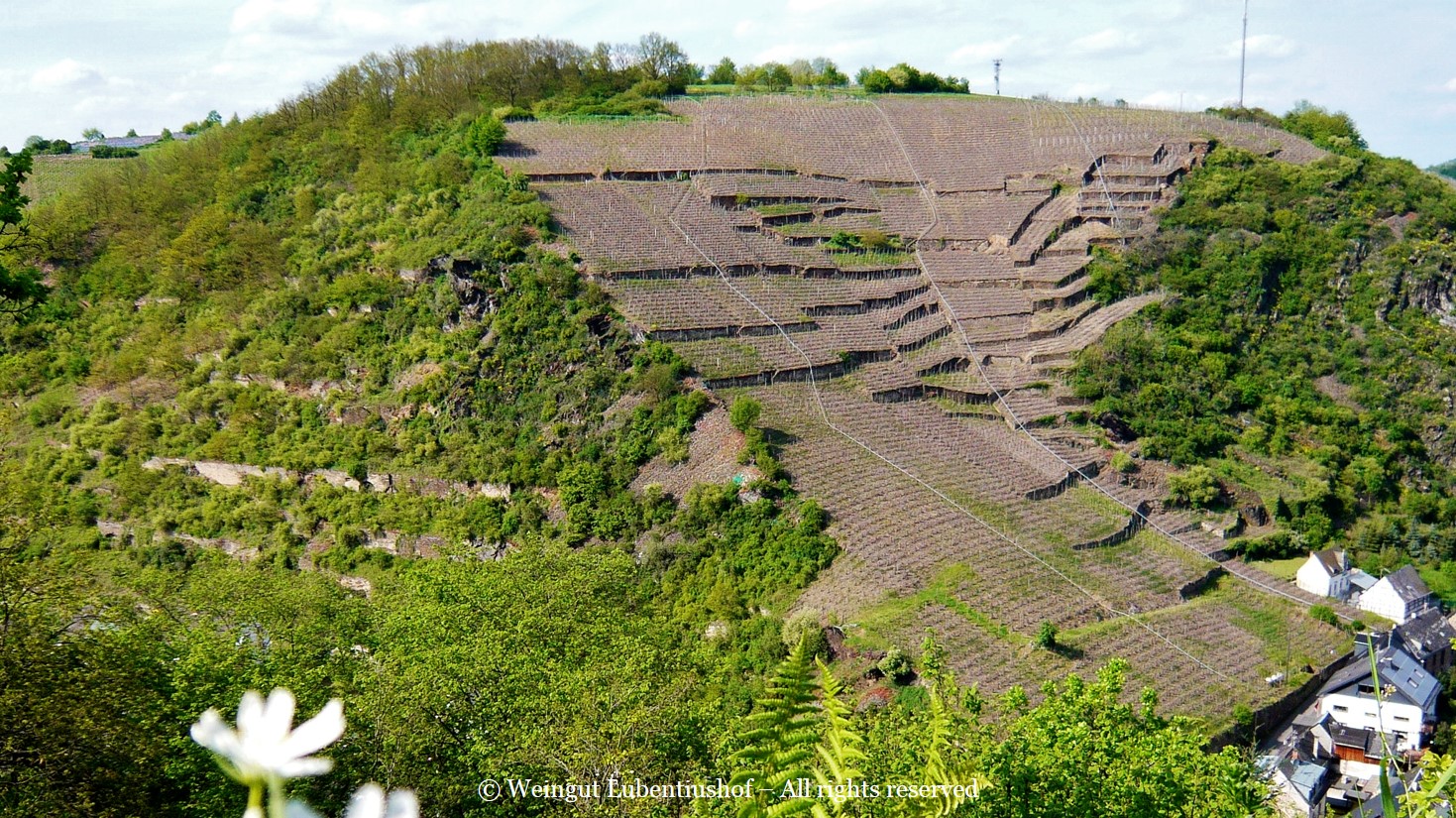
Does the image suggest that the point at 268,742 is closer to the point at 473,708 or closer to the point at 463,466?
the point at 473,708

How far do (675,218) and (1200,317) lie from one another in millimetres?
15186

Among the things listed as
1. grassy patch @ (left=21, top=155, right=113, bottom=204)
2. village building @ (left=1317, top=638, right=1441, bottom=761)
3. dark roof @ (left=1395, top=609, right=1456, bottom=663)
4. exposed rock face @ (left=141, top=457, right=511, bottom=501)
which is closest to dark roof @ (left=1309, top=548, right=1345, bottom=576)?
dark roof @ (left=1395, top=609, right=1456, bottom=663)

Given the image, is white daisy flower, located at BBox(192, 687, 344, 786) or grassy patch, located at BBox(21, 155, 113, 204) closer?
white daisy flower, located at BBox(192, 687, 344, 786)

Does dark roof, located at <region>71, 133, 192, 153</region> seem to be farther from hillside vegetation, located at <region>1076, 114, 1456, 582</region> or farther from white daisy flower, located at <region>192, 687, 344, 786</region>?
white daisy flower, located at <region>192, 687, 344, 786</region>

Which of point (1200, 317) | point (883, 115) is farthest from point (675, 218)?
point (1200, 317)

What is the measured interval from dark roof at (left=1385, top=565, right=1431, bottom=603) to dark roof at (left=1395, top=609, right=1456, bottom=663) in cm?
70

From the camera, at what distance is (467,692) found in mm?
12375

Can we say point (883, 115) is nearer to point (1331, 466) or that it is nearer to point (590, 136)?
point (590, 136)

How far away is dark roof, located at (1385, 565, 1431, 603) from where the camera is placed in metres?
26.1

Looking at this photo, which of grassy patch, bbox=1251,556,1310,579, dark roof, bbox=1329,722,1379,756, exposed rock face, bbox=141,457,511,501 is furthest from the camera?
grassy patch, bbox=1251,556,1310,579

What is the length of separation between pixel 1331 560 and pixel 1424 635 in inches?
104

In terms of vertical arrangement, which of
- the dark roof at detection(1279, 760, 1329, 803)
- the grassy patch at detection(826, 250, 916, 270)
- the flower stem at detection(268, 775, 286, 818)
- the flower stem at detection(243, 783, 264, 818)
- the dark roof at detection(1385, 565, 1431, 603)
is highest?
the grassy patch at detection(826, 250, 916, 270)

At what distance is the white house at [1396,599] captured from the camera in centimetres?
2589

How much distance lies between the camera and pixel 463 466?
24609 mm
